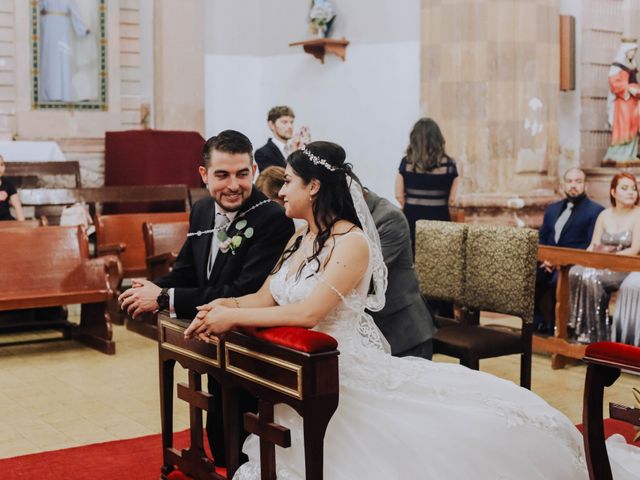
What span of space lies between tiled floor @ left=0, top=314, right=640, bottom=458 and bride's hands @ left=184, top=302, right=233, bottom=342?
157 cm

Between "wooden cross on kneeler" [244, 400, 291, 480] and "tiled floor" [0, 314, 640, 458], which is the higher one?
"wooden cross on kneeler" [244, 400, 291, 480]

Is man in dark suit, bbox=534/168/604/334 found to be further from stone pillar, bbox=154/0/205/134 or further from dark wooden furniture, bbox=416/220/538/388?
stone pillar, bbox=154/0/205/134

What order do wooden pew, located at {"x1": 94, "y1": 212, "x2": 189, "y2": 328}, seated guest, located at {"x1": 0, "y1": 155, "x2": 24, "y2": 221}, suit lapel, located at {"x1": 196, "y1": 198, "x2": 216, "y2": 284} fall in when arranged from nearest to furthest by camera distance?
suit lapel, located at {"x1": 196, "y1": 198, "x2": 216, "y2": 284} → wooden pew, located at {"x1": 94, "y1": 212, "x2": 189, "y2": 328} → seated guest, located at {"x1": 0, "y1": 155, "x2": 24, "y2": 221}

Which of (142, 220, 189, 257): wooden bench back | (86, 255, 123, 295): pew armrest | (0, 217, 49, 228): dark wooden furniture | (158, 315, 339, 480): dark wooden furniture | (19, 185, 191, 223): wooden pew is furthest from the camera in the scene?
(19, 185, 191, 223): wooden pew

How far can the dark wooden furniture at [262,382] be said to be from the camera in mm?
3059

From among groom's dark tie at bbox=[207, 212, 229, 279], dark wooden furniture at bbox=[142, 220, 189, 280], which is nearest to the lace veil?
groom's dark tie at bbox=[207, 212, 229, 279]

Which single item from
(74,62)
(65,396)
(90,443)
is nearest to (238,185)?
(90,443)

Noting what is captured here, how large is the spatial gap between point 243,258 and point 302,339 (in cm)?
93

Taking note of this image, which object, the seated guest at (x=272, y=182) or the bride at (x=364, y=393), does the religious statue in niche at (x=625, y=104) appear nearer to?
the seated guest at (x=272, y=182)

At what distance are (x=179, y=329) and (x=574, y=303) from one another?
3429 millimetres

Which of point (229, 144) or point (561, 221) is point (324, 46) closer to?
point (561, 221)

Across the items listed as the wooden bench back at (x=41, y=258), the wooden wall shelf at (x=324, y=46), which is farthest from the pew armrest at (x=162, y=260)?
the wooden wall shelf at (x=324, y=46)

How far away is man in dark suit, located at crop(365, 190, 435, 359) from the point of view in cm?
459

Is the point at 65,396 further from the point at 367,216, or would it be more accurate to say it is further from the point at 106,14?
the point at 106,14
